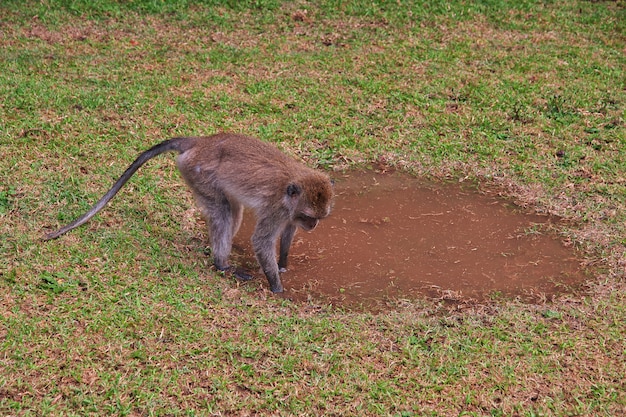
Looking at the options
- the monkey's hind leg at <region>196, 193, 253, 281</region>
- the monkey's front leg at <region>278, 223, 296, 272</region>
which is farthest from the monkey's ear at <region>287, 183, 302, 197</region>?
the monkey's hind leg at <region>196, 193, 253, 281</region>

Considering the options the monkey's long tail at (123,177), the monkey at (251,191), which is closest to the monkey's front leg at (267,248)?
the monkey at (251,191)

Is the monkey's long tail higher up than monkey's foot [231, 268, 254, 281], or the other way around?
the monkey's long tail

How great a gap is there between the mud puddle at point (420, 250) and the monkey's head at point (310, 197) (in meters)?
0.68

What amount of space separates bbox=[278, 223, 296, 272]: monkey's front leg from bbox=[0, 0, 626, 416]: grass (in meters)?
0.38

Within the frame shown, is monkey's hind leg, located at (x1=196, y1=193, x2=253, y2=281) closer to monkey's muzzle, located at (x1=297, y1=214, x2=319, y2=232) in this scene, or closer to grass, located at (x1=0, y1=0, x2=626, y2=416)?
grass, located at (x1=0, y1=0, x2=626, y2=416)

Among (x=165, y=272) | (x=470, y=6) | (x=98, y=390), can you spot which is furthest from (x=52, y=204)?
(x=470, y=6)

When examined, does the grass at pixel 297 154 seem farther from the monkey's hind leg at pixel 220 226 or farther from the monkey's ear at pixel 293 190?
the monkey's ear at pixel 293 190

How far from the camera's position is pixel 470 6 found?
1322 cm

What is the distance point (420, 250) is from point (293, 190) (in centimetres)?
157

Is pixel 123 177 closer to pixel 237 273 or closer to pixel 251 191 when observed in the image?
pixel 251 191

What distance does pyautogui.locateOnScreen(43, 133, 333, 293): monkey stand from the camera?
6.32m

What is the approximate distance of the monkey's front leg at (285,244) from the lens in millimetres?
6723

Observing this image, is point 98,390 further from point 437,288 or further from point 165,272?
point 437,288

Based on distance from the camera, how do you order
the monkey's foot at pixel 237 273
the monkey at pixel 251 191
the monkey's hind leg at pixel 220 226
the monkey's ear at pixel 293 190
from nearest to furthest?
1. the monkey's ear at pixel 293 190
2. the monkey at pixel 251 191
3. the monkey's hind leg at pixel 220 226
4. the monkey's foot at pixel 237 273
